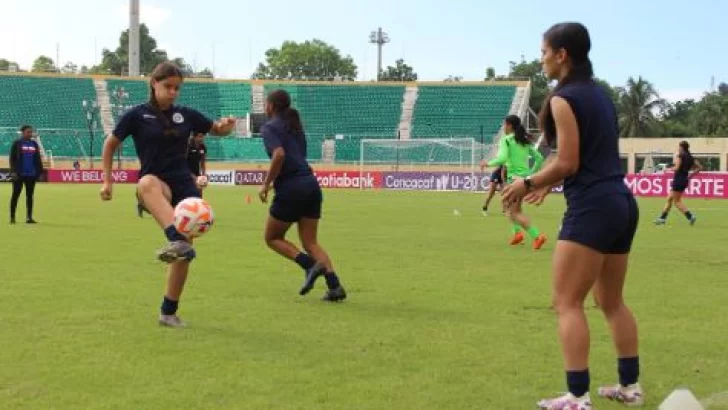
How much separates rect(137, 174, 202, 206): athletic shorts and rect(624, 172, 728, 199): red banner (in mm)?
30098

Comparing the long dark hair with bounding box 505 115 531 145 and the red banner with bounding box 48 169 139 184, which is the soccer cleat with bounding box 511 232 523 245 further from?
the red banner with bounding box 48 169 139 184

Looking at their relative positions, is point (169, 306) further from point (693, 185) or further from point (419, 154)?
point (419, 154)

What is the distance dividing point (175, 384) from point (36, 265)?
21.2 ft

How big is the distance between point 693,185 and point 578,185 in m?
33.8

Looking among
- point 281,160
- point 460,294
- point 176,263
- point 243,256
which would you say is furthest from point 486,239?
point 176,263

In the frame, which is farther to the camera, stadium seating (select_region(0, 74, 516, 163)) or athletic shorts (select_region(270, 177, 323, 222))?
stadium seating (select_region(0, 74, 516, 163))

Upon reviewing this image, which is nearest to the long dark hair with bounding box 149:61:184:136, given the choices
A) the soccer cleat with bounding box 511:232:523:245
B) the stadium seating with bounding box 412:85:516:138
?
the soccer cleat with bounding box 511:232:523:245

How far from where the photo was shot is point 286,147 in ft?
27.6

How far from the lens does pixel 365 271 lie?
35.8 feet

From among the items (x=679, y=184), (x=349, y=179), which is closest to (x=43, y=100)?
(x=349, y=179)

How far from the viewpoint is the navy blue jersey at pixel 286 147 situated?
27.4 ft

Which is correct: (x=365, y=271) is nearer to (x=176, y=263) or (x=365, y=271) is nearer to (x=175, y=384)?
(x=176, y=263)

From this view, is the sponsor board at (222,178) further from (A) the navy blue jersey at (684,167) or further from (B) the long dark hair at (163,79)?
(B) the long dark hair at (163,79)

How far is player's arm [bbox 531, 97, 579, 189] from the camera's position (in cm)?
451
